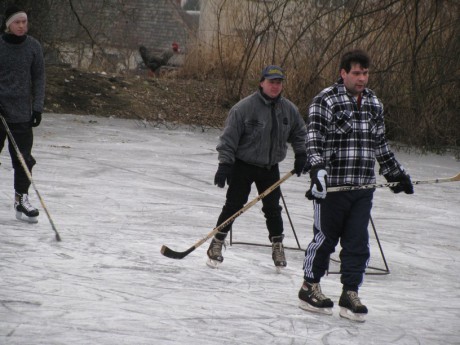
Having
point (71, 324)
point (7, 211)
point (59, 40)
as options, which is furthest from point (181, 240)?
point (59, 40)

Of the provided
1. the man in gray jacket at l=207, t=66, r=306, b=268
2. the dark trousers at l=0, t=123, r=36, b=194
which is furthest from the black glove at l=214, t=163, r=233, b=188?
the dark trousers at l=0, t=123, r=36, b=194

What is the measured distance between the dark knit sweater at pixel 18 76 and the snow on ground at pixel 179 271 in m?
0.95

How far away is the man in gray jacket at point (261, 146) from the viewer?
6539 millimetres

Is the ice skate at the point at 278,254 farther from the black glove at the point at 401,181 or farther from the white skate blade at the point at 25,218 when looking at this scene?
the white skate blade at the point at 25,218

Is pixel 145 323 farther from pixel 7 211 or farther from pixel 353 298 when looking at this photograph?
pixel 7 211

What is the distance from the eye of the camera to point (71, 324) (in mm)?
4953

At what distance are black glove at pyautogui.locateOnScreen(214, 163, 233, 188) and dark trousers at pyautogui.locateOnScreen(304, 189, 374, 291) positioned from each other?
3.05 ft

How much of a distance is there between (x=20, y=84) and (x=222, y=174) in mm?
2142

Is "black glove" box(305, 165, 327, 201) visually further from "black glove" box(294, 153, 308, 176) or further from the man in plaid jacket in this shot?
"black glove" box(294, 153, 308, 176)

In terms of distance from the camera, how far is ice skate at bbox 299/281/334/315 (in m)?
5.64

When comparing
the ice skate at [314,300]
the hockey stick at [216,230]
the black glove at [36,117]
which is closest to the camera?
the ice skate at [314,300]

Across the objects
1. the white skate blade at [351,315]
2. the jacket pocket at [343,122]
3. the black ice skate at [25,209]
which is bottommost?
the black ice skate at [25,209]

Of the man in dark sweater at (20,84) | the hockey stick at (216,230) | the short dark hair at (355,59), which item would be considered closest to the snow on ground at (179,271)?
the hockey stick at (216,230)

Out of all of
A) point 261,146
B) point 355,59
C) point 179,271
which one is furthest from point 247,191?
point 355,59
